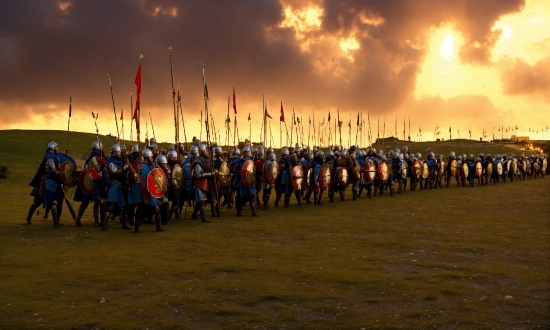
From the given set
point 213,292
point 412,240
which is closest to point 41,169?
point 213,292

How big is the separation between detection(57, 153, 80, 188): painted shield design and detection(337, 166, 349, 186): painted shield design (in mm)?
10858

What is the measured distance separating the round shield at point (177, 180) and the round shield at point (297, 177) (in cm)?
557

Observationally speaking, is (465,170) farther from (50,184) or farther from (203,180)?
(50,184)

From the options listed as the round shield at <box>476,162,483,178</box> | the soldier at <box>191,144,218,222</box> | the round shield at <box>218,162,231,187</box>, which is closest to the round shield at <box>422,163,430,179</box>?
the round shield at <box>476,162,483,178</box>

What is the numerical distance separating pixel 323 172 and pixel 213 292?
13.8 m

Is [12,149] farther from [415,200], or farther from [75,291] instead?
[75,291]

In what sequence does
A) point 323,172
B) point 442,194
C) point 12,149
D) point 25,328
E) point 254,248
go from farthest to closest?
point 12,149 → point 442,194 → point 323,172 → point 254,248 → point 25,328

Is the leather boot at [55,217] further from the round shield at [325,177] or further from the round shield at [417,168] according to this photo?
the round shield at [417,168]

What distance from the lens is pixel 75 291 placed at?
30.7 ft

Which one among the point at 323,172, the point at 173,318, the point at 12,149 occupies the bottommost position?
the point at 173,318

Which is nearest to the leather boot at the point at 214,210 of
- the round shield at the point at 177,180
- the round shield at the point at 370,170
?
the round shield at the point at 177,180

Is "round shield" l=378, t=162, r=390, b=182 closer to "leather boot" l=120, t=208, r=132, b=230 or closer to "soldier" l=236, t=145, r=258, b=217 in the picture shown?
"soldier" l=236, t=145, r=258, b=217

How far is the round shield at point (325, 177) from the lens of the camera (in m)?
22.8

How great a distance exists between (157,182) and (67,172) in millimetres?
2700
